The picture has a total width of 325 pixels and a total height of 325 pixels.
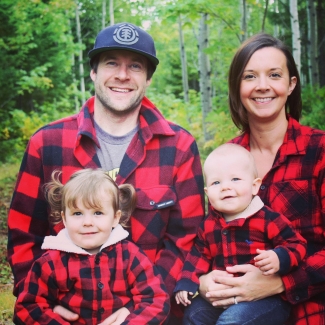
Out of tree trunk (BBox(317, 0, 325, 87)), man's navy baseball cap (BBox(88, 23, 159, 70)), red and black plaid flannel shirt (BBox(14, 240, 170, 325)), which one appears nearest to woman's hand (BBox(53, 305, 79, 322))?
red and black plaid flannel shirt (BBox(14, 240, 170, 325))

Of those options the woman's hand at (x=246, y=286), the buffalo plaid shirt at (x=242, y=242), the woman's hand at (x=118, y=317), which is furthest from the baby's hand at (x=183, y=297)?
the woman's hand at (x=118, y=317)

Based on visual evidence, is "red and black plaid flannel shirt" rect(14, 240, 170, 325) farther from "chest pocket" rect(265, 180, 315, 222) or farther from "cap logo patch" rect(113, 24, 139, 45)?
"cap logo patch" rect(113, 24, 139, 45)

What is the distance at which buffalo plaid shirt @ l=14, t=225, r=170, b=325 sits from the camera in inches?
104

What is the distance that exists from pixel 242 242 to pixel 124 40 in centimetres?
160

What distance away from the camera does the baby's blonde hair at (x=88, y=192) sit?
8.68ft

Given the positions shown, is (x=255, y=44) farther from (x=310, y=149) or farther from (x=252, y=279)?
(x=252, y=279)

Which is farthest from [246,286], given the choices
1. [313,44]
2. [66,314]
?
[313,44]

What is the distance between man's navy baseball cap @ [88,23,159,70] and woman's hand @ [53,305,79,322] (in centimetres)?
177

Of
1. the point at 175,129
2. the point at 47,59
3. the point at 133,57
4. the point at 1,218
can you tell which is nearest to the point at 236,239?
the point at 175,129

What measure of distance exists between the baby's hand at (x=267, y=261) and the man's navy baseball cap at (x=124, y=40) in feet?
5.32

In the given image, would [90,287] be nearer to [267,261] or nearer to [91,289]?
[91,289]

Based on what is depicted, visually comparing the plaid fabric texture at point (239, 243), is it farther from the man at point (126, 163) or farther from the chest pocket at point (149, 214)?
the chest pocket at point (149, 214)

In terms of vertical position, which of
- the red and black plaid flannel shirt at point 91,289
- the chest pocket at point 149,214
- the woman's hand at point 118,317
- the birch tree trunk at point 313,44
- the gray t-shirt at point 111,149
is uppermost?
the birch tree trunk at point 313,44

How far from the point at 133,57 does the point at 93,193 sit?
1186 mm
